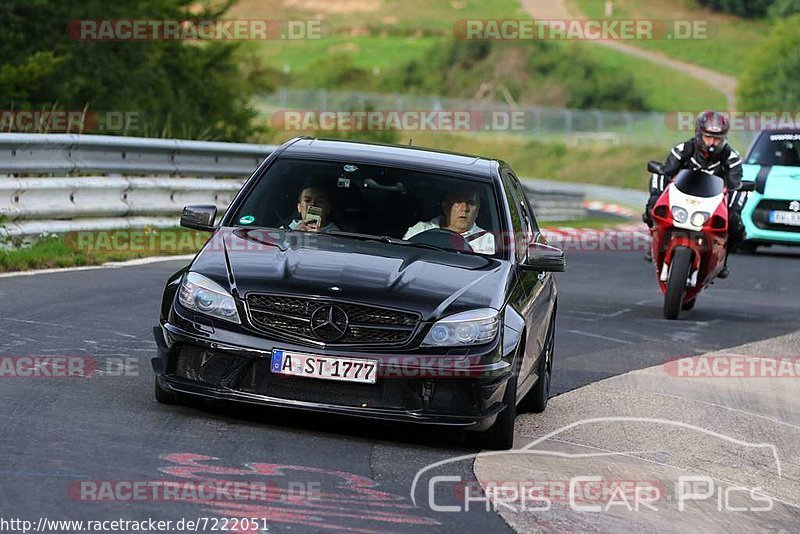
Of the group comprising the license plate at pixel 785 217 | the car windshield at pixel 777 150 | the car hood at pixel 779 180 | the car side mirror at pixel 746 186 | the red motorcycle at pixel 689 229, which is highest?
the car side mirror at pixel 746 186

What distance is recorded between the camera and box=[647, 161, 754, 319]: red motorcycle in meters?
14.5

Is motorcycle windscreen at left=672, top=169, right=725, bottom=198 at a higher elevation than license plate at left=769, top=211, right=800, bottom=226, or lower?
higher

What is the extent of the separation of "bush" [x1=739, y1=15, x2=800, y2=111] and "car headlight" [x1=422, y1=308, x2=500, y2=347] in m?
81.8

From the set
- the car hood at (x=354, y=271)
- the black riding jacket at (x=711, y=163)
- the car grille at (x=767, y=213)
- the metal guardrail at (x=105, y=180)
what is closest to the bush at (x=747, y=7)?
the car grille at (x=767, y=213)

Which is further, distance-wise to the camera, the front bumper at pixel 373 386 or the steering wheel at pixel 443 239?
the steering wheel at pixel 443 239

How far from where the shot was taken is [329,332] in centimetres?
756

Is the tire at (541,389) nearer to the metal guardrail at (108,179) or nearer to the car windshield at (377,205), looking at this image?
the car windshield at (377,205)

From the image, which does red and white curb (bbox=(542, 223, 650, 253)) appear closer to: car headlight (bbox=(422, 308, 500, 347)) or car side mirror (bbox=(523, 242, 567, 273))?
car side mirror (bbox=(523, 242, 567, 273))

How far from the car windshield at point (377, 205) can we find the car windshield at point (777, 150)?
1496 centimetres

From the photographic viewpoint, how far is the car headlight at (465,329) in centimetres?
761

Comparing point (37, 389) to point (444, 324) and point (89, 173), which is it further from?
point (89, 173)

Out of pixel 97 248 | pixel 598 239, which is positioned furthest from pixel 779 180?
pixel 97 248

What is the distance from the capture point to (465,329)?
770 centimetres

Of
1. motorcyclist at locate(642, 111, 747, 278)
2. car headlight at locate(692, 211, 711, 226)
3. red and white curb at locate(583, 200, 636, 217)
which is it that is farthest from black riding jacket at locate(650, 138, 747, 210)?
red and white curb at locate(583, 200, 636, 217)
